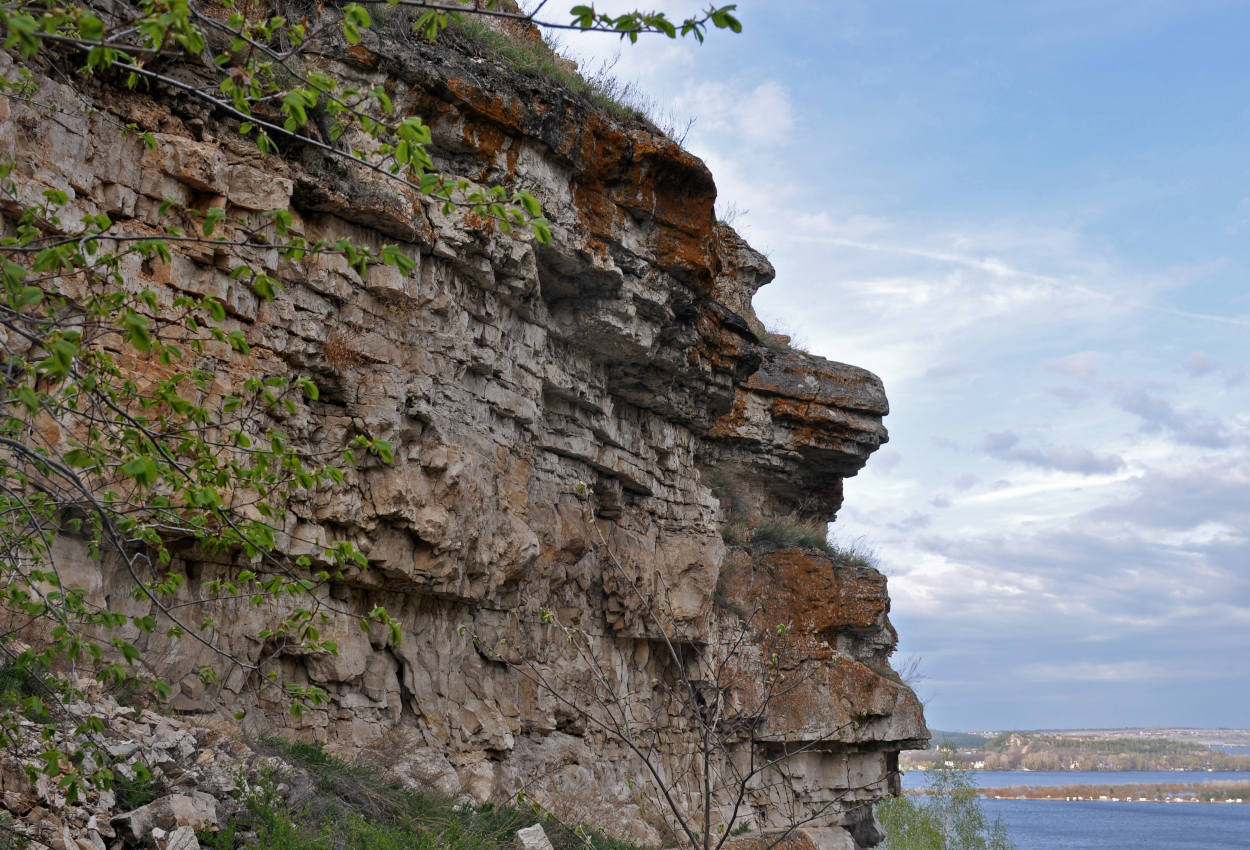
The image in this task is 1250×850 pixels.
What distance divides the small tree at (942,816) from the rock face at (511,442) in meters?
7.22

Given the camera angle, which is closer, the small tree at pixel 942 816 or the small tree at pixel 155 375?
the small tree at pixel 155 375

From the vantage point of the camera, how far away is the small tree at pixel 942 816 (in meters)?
23.7

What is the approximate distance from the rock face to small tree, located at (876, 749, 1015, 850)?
7.22 meters

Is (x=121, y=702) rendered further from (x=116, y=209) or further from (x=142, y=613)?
(x=116, y=209)

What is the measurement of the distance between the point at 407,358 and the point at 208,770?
437 centimetres

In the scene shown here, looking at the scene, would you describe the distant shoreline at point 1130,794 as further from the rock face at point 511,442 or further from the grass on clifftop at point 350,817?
the grass on clifftop at point 350,817

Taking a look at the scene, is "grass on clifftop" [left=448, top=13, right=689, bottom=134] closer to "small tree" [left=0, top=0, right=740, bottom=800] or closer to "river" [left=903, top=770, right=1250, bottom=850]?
"small tree" [left=0, top=0, right=740, bottom=800]

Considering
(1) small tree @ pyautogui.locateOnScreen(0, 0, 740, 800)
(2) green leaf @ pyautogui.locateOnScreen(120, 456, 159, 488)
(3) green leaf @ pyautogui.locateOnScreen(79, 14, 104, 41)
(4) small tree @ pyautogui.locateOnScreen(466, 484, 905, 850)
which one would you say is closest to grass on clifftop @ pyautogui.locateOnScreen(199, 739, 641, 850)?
(1) small tree @ pyautogui.locateOnScreen(0, 0, 740, 800)

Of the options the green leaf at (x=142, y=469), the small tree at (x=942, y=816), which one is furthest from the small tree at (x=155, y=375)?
the small tree at (x=942, y=816)

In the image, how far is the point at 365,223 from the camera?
30.4ft

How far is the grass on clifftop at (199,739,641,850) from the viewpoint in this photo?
6.27 m

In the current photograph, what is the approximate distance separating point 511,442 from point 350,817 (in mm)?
5007

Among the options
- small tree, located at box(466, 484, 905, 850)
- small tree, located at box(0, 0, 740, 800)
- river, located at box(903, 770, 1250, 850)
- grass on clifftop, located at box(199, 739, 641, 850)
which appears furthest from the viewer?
river, located at box(903, 770, 1250, 850)

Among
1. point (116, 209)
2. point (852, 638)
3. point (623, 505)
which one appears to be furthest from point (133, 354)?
point (852, 638)
